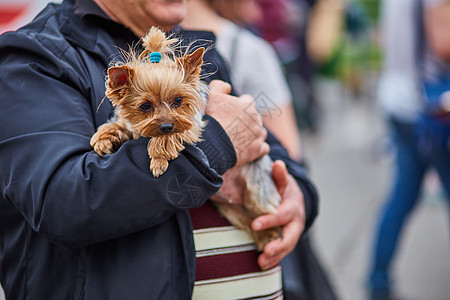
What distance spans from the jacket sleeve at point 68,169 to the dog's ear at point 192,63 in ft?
0.59

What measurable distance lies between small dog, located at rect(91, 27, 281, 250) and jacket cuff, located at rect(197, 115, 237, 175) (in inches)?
1.3

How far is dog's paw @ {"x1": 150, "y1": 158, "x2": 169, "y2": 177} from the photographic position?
4.00ft

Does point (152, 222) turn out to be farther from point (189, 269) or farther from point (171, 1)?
point (171, 1)

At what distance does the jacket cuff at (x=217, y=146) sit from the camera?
133 centimetres

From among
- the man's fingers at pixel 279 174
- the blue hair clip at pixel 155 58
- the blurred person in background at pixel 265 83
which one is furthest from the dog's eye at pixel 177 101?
the blurred person in background at pixel 265 83

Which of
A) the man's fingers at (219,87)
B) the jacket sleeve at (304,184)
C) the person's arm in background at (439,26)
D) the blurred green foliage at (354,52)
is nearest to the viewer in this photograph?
the man's fingers at (219,87)

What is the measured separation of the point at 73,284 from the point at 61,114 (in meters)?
0.45

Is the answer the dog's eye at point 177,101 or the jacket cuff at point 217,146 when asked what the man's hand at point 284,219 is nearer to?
the jacket cuff at point 217,146

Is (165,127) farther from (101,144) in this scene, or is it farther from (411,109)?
(411,109)

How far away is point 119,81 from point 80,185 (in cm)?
26

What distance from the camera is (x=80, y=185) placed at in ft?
3.91

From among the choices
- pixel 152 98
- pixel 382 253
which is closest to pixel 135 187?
pixel 152 98

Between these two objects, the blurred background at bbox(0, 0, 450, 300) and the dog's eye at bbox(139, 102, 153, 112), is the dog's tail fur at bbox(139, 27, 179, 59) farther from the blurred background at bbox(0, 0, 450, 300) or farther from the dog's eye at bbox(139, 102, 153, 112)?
the blurred background at bbox(0, 0, 450, 300)

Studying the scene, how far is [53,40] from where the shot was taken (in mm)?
1353
